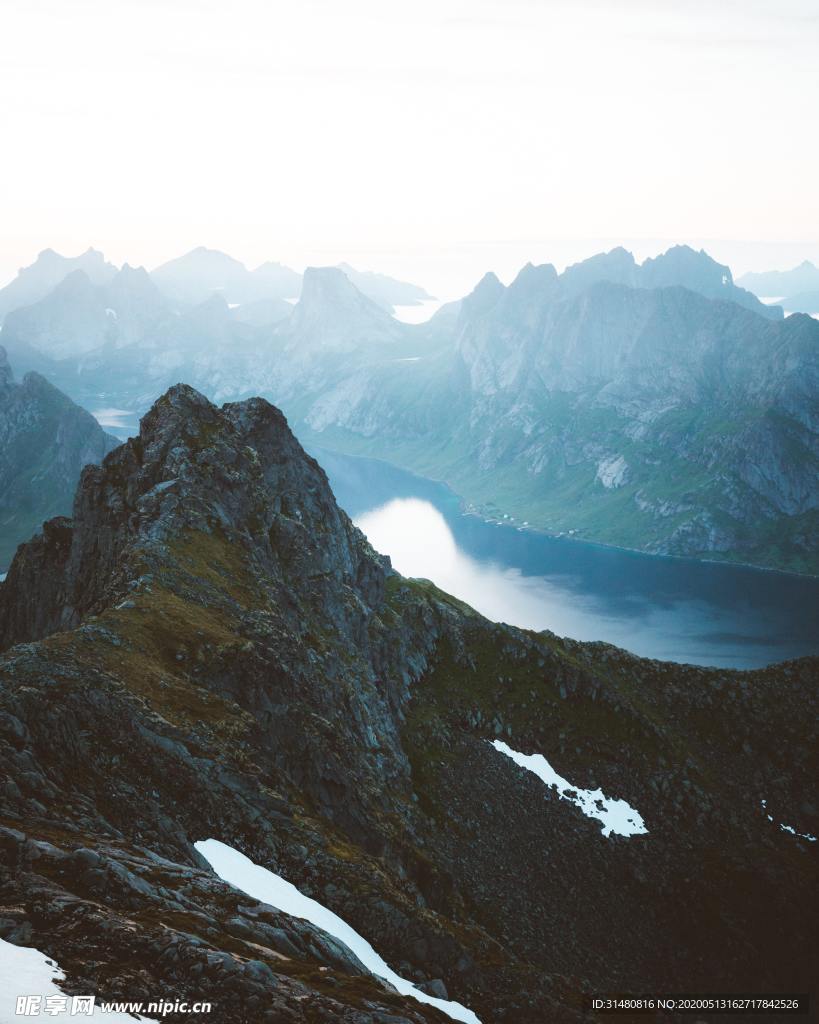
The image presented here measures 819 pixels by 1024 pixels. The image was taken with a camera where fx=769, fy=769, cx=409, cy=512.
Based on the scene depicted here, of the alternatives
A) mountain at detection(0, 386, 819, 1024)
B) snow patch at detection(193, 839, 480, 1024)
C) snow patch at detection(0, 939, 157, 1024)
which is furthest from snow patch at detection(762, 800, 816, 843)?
snow patch at detection(0, 939, 157, 1024)

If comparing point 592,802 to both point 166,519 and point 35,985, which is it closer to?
point 166,519

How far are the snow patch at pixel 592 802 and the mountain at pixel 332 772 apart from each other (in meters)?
1.18

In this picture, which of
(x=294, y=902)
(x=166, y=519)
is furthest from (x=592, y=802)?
(x=166, y=519)

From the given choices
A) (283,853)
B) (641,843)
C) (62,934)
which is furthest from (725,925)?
(62,934)

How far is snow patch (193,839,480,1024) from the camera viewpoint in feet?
118

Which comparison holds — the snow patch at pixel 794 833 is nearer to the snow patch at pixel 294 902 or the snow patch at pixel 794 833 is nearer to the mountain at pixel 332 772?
the mountain at pixel 332 772

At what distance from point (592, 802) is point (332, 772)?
1560 inches

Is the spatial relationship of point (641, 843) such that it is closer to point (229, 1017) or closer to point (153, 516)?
point (153, 516)

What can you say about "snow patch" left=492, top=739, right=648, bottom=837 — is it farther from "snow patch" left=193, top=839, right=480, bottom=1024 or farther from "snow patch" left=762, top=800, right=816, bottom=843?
"snow patch" left=193, top=839, right=480, bottom=1024

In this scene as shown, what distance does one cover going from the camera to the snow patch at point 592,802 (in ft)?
259

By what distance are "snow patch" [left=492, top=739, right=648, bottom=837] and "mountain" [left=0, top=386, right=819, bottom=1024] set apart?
1177mm

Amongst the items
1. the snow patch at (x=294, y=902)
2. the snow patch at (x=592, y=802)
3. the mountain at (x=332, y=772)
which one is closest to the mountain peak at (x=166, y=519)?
the mountain at (x=332, y=772)

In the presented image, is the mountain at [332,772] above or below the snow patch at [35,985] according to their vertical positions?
above

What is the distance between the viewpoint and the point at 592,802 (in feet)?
265
